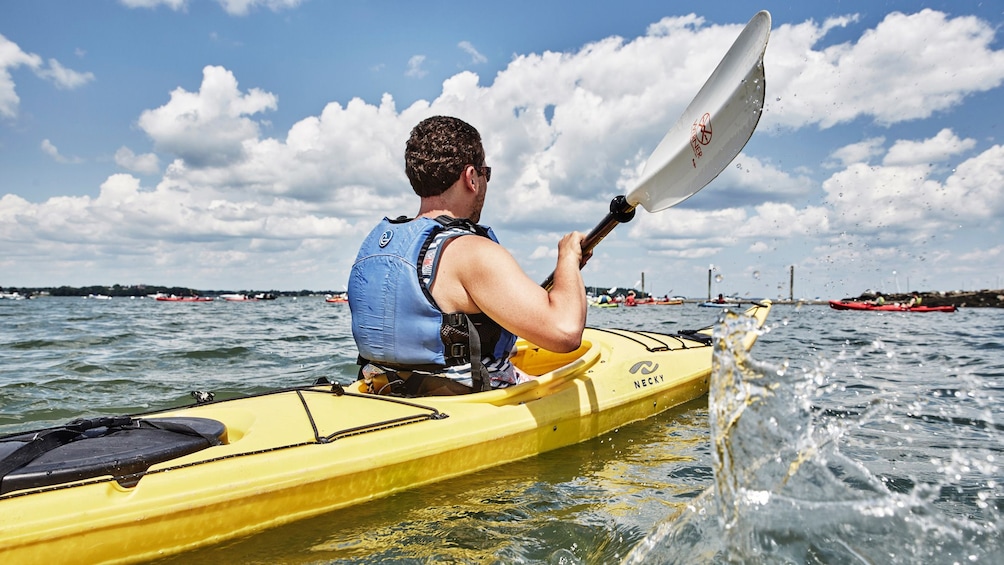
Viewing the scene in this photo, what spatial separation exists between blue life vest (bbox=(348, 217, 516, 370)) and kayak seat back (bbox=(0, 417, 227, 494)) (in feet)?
2.57

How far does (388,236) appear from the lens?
9.59ft

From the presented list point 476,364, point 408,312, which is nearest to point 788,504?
point 476,364

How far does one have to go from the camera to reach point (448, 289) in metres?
2.78

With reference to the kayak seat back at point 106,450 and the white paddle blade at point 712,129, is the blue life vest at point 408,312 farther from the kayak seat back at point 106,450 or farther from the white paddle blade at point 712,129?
the white paddle blade at point 712,129

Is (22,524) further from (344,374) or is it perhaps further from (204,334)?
(204,334)

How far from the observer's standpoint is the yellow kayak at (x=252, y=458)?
6.13ft

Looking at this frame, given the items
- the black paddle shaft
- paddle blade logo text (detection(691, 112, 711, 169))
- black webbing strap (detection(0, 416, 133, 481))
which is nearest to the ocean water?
black webbing strap (detection(0, 416, 133, 481))

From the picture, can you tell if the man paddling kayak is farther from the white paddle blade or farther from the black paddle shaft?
the white paddle blade

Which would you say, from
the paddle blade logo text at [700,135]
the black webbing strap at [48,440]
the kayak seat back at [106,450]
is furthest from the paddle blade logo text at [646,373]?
the black webbing strap at [48,440]

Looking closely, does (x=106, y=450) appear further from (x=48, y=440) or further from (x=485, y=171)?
(x=485, y=171)

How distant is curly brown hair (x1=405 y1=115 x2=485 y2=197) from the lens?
9.60ft

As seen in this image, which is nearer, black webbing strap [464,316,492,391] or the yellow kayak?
the yellow kayak

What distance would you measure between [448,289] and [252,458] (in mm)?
1058

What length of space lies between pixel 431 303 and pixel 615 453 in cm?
135
